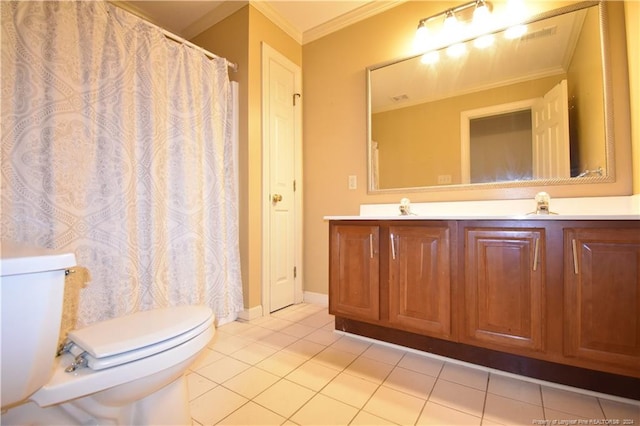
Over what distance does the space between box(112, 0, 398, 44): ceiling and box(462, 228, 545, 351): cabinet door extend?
186 cm

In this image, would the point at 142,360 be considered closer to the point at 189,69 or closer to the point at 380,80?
the point at 189,69

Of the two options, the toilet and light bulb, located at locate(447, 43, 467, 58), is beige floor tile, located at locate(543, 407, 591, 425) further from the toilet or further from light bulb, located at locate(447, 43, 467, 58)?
light bulb, located at locate(447, 43, 467, 58)

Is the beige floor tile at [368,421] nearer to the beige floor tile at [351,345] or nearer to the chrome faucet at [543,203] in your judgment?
the beige floor tile at [351,345]

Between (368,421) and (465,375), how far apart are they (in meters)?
0.60

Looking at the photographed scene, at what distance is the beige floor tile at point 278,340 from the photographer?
1.62 m

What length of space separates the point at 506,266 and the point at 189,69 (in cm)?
211

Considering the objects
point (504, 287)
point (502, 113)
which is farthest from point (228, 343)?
point (502, 113)

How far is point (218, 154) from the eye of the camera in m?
1.89

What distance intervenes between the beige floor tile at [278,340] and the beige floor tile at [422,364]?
0.66 metres

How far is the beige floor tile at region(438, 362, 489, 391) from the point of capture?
4.07 feet

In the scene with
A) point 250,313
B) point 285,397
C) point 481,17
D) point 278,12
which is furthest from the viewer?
point 278,12

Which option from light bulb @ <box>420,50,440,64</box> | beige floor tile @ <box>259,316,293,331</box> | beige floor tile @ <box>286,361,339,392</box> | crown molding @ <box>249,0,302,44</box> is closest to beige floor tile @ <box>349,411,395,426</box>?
beige floor tile @ <box>286,361,339,392</box>

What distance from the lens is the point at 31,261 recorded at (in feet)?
1.92

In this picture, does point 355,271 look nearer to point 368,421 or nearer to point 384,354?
point 384,354
